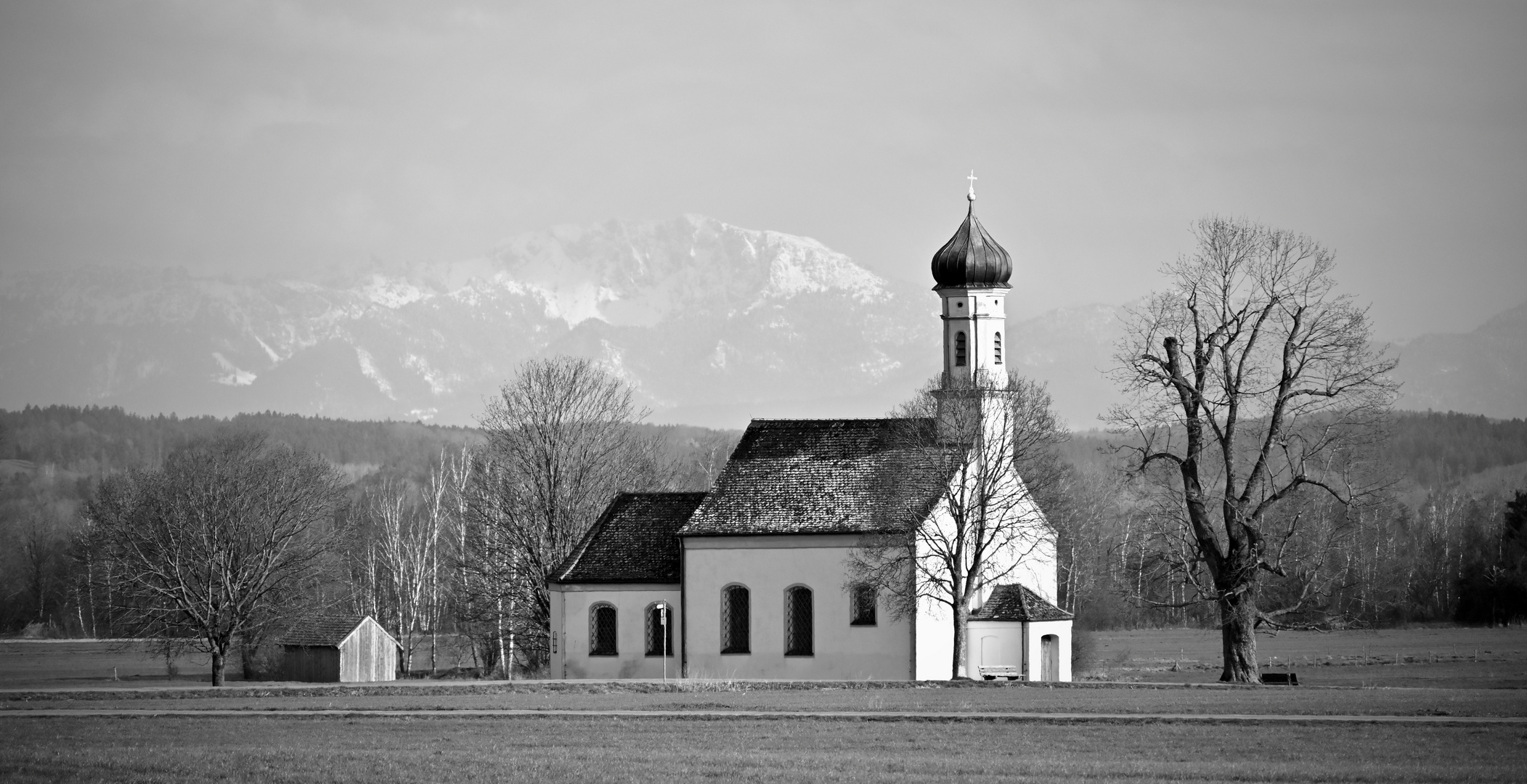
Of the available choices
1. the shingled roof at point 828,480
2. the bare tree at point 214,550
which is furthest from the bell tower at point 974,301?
the bare tree at point 214,550

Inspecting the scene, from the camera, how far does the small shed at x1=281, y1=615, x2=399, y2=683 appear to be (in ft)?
212

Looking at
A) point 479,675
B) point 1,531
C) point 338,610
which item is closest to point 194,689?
point 479,675

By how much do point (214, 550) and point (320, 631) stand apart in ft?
22.6

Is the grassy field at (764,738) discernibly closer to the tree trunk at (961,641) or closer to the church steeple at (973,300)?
the tree trunk at (961,641)

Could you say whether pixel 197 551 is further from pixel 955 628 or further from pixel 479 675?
pixel 955 628

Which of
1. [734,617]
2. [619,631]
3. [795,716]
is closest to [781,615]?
[734,617]

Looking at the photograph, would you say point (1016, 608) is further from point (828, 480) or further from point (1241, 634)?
point (1241, 634)

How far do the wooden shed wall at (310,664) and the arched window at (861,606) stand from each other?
20310 mm

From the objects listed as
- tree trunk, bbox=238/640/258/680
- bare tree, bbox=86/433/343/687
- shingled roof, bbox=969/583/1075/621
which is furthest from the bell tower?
tree trunk, bbox=238/640/258/680

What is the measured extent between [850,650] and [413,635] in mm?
35425

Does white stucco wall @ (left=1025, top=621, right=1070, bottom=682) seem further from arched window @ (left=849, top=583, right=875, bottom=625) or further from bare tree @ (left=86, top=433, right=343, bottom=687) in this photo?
bare tree @ (left=86, top=433, right=343, bottom=687)

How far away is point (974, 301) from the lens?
191 ft

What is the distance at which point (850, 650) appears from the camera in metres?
53.1

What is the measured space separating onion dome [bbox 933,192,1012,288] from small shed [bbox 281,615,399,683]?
23.9 metres
